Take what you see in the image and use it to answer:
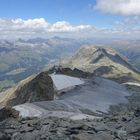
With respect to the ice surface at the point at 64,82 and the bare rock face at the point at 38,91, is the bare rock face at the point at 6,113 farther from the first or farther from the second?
the ice surface at the point at 64,82

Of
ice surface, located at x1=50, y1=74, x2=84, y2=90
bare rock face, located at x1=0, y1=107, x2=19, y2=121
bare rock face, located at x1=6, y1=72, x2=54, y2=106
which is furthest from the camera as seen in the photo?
ice surface, located at x1=50, y1=74, x2=84, y2=90

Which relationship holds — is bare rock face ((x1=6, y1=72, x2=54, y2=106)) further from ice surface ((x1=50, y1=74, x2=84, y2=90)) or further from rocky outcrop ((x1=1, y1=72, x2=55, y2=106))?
ice surface ((x1=50, y1=74, x2=84, y2=90))

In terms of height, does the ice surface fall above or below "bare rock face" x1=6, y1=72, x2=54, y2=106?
below

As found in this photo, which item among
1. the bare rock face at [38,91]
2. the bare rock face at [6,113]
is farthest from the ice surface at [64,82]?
the bare rock face at [6,113]

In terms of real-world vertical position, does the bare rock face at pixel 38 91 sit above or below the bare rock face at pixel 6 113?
below

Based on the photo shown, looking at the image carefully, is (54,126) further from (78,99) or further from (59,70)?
(59,70)

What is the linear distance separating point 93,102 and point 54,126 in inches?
1743

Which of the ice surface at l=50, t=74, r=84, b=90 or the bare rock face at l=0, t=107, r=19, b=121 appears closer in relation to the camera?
the bare rock face at l=0, t=107, r=19, b=121

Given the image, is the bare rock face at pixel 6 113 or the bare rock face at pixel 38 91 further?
the bare rock face at pixel 38 91

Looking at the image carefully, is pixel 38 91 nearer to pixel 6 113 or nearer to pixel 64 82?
pixel 64 82

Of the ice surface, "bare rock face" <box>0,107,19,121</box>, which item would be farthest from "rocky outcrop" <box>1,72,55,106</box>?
"bare rock face" <box>0,107,19,121</box>

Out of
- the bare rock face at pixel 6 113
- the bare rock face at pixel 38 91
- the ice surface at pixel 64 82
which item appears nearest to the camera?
the bare rock face at pixel 6 113

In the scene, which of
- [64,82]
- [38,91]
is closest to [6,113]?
[38,91]

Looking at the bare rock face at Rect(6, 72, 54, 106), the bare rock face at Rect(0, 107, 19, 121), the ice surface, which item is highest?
the bare rock face at Rect(0, 107, 19, 121)
